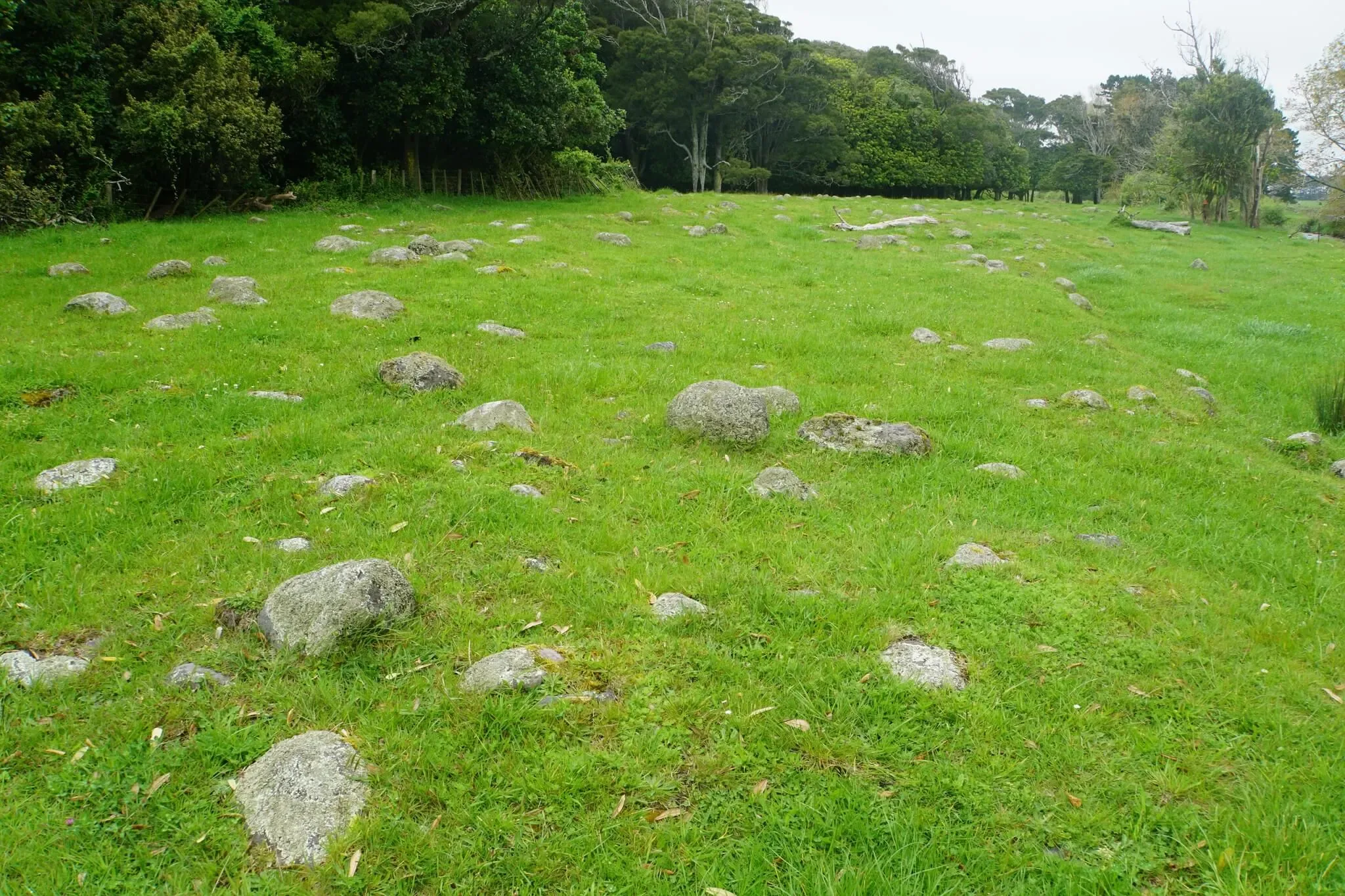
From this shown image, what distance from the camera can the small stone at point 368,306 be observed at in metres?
11.4

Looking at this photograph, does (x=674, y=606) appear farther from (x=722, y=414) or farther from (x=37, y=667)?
(x=37, y=667)

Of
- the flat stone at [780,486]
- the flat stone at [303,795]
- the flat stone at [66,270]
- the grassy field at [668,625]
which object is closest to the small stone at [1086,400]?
the grassy field at [668,625]

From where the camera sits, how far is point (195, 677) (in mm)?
4285

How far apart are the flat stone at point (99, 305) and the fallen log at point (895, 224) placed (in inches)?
809

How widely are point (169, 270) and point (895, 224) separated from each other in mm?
22920

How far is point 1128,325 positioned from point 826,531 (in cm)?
1265

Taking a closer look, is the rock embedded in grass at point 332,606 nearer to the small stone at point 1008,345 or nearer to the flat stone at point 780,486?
the flat stone at point 780,486

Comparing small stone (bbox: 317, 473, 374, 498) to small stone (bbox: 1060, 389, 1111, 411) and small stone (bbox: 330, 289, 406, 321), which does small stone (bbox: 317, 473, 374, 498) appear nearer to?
small stone (bbox: 330, 289, 406, 321)

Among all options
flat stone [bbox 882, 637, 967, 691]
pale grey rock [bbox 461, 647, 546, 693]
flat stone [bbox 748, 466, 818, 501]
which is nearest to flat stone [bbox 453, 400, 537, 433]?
flat stone [bbox 748, 466, 818, 501]

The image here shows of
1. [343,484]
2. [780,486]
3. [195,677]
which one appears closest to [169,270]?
[343,484]

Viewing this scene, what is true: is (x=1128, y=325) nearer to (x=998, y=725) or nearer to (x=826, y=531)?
(x=826, y=531)

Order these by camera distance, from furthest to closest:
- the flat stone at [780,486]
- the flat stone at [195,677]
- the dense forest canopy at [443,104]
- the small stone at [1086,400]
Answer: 1. the dense forest canopy at [443,104]
2. the small stone at [1086,400]
3. the flat stone at [780,486]
4. the flat stone at [195,677]

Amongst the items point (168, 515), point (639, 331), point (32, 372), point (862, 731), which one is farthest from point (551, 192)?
point (862, 731)

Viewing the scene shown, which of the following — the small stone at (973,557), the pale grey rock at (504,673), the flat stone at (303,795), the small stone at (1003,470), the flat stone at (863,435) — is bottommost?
the flat stone at (303,795)
